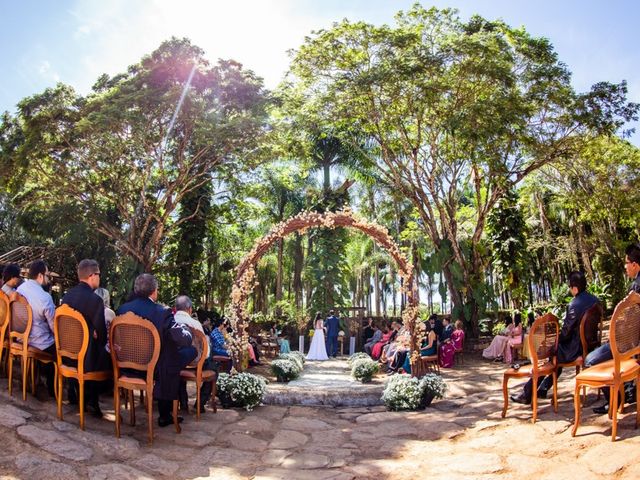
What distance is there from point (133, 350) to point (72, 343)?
578mm

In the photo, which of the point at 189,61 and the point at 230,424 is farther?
the point at 189,61

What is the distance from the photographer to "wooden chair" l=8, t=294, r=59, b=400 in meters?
5.79

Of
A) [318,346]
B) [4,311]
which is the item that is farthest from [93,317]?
[318,346]

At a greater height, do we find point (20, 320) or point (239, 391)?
point (20, 320)

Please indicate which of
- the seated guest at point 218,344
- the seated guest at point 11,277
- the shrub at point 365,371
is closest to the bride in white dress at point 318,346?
the shrub at point 365,371

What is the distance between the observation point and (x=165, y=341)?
596cm

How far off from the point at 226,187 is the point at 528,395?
52.4ft

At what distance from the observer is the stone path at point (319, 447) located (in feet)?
14.9

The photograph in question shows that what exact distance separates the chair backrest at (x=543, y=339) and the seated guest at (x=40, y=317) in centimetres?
524

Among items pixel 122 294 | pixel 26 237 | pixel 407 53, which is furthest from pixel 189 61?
pixel 26 237

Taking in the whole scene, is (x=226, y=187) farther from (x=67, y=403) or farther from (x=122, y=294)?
(x=67, y=403)

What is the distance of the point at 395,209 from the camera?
32.2 metres

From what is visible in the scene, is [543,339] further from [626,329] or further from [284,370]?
[284,370]

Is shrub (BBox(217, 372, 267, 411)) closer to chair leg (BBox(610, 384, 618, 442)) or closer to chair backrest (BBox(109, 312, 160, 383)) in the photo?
chair backrest (BBox(109, 312, 160, 383))
